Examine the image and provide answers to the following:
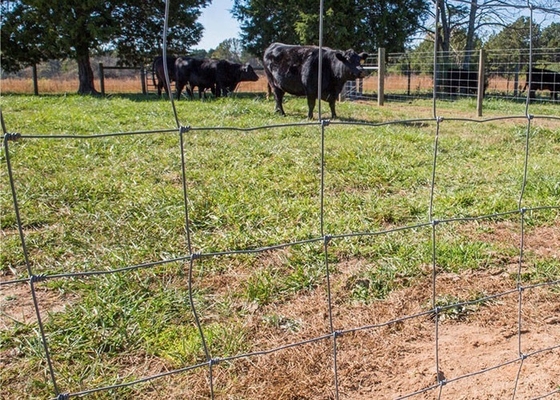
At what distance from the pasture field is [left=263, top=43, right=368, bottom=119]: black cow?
2762mm

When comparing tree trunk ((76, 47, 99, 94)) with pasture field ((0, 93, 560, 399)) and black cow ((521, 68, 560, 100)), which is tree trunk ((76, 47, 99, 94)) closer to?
pasture field ((0, 93, 560, 399))

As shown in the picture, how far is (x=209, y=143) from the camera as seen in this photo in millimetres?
4852

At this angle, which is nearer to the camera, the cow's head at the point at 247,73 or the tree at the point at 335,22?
the cow's head at the point at 247,73

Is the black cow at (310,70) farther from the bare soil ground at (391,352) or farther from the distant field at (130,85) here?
the distant field at (130,85)

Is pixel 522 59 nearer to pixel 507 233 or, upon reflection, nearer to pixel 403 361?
pixel 507 233

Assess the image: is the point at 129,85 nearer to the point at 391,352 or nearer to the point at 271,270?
the point at 271,270

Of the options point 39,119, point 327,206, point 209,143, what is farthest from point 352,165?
point 39,119

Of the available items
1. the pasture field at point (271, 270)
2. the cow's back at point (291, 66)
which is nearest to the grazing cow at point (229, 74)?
the cow's back at point (291, 66)

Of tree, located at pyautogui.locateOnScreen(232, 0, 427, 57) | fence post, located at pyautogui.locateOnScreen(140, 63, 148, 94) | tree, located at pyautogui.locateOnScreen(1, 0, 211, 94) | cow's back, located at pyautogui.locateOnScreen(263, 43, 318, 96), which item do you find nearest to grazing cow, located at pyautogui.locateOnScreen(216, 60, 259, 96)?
tree, located at pyautogui.locateOnScreen(1, 0, 211, 94)

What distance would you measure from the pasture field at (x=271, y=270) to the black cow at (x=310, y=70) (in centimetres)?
276

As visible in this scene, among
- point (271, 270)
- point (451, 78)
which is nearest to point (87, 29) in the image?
point (451, 78)

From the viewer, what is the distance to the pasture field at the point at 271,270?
1.70 meters

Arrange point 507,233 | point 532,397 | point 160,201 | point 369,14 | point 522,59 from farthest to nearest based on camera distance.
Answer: point 522,59, point 369,14, point 160,201, point 507,233, point 532,397

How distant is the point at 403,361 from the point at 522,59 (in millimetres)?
17159
